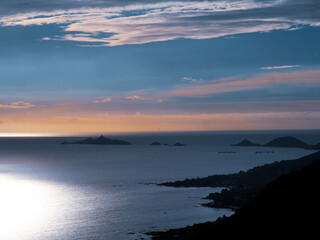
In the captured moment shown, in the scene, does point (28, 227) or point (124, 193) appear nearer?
point (28, 227)

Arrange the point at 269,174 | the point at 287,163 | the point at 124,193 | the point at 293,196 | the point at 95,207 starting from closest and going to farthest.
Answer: the point at 293,196 → the point at 95,207 → the point at 124,193 → the point at 269,174 → the point at 287,163

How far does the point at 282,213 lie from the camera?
3562 centimetres

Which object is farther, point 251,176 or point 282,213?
point 251,176

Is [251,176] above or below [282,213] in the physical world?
below

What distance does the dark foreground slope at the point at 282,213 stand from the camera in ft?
108

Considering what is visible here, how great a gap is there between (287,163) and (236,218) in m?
64.2

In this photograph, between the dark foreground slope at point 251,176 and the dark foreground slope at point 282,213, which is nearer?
the dark foreground slope at point 282,213

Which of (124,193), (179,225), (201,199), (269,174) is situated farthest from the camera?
(269,174)

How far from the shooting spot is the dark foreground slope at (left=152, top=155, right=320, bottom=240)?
108ft

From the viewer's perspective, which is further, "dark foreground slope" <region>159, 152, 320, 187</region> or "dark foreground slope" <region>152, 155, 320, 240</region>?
"dark foreground slope" <region>159, 152, 320, 187</region>

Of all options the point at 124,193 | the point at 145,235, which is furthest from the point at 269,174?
the point at 145,235

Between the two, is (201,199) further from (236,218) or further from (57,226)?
(236,218)

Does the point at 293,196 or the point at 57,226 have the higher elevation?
the point at 293,196

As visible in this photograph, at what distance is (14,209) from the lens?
241 ft
